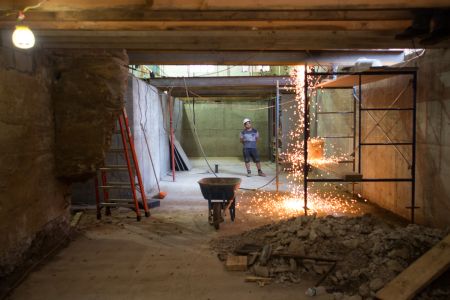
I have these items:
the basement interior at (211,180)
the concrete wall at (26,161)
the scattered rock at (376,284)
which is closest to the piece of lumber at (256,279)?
the basement interior at (211,180)

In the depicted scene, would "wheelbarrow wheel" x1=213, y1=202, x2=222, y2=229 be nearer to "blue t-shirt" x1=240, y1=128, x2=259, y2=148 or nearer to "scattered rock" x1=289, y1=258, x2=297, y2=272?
"scattered rock" x1=289, y1=258, x2=297, y2=272

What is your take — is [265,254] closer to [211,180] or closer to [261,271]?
[261,271]

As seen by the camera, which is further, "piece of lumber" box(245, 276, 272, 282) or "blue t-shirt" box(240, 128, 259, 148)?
"blue t-shirt" box(240, 128, 259, 148)

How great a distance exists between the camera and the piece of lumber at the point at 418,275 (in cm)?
338

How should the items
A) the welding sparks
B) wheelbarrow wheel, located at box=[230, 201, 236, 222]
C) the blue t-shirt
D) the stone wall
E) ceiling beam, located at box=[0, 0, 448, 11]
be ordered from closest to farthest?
ceiling beam, located at box=[0, 0, 448, 11] < the stone wall < wheelbarrow wheel, located at box=[230, 201, 236, 222] < the welding sparks < the blue t-shirt

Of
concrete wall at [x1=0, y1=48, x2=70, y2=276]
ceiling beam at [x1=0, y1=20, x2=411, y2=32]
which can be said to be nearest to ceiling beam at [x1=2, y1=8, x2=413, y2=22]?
ceiling beam at [x1=0, y1=20, x2=411, y2=32]

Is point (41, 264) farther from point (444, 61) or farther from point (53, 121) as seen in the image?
point (444, 61)

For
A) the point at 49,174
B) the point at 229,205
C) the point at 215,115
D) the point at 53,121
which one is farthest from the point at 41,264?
the point at 215,115

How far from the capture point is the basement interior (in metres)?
3.63

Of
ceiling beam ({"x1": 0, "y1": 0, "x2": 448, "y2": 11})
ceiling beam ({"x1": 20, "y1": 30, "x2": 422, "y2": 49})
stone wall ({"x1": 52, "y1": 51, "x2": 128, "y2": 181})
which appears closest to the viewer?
ceiling beam ({"x1": 0, "y1": 0, "x2": 448, "y2": 11})

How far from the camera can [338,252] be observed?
436 cm

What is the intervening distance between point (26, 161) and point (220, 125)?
14.2 metres

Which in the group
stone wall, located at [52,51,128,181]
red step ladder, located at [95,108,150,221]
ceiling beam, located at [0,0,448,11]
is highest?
ceiling beam, located at [0,0,448,11]

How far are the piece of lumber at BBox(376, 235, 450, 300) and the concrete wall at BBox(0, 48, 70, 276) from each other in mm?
3968
